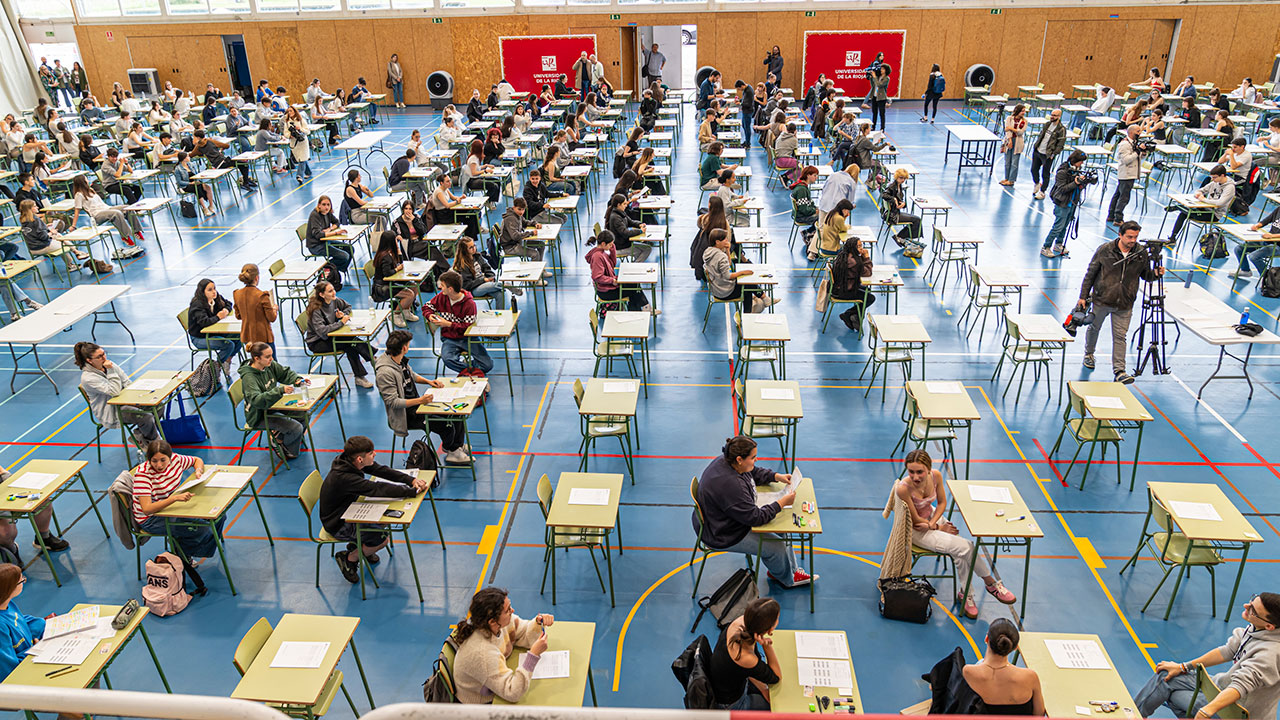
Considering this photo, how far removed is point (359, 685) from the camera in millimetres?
6242

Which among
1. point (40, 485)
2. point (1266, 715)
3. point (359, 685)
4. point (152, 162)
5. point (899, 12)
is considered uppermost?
point (899, 12)

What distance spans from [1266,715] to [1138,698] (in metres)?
0.79

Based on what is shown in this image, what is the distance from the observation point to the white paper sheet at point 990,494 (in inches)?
268

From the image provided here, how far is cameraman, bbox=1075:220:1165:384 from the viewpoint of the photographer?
9.51 meters

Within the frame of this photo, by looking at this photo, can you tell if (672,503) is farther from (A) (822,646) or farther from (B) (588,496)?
(A) (822,646)

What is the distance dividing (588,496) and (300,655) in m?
2.56

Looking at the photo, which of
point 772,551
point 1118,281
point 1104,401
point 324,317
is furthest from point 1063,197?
point 324,317

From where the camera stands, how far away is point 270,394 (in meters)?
8.38

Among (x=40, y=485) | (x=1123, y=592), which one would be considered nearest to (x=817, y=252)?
(x=1123, y=592)

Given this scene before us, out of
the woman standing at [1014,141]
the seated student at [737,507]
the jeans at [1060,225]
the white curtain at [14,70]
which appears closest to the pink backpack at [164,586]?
the seated student at [737,507]

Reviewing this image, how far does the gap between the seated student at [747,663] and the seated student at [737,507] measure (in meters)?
1.35

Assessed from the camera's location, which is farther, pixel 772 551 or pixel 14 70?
pixel 14 70

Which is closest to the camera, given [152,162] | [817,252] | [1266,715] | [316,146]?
[1266,715]

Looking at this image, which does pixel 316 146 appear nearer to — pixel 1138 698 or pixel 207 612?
pixel 207 612
